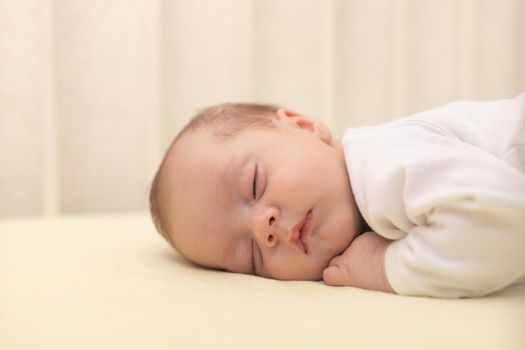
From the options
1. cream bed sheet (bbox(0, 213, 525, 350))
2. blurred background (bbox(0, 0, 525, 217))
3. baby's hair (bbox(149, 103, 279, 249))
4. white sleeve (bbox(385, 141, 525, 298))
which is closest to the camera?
cream bed sheet (bbox(0, 213, 525, 350))

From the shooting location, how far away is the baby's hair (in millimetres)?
954

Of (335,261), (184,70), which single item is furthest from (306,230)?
(184,70)

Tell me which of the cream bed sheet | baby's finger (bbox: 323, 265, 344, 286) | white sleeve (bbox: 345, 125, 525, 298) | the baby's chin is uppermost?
white sleeve (bbox: 345, 125, 525, 298)

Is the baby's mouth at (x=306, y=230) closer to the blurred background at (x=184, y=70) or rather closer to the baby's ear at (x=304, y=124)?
the baby's ear at (x=304, y=124)

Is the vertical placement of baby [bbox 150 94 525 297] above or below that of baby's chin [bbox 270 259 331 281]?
above

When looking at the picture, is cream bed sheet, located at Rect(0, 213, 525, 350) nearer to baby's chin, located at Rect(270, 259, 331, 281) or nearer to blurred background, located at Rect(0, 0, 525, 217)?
baby's chin, located at Rect(270, 259, 331, 281)

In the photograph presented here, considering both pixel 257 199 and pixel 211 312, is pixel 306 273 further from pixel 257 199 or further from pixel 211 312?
pixel 211 312

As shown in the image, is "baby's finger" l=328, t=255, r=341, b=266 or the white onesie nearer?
the white onesie

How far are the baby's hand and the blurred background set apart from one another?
0.79 metres

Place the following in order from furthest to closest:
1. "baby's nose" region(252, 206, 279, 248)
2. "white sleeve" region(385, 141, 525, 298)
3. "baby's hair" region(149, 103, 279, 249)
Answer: "baby's hair" region(149, 103, 279, 249), "baby's nose" region(252, 206, 279, 248), "white sleeve" region(385, 141, 525, 298)

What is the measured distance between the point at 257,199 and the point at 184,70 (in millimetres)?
812

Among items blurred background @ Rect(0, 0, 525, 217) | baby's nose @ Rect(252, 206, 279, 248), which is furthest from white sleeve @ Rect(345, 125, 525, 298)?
blurred background @ Rect(0, 0, 525, 217)

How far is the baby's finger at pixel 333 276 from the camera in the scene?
0.81m

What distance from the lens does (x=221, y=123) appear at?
968 mm
